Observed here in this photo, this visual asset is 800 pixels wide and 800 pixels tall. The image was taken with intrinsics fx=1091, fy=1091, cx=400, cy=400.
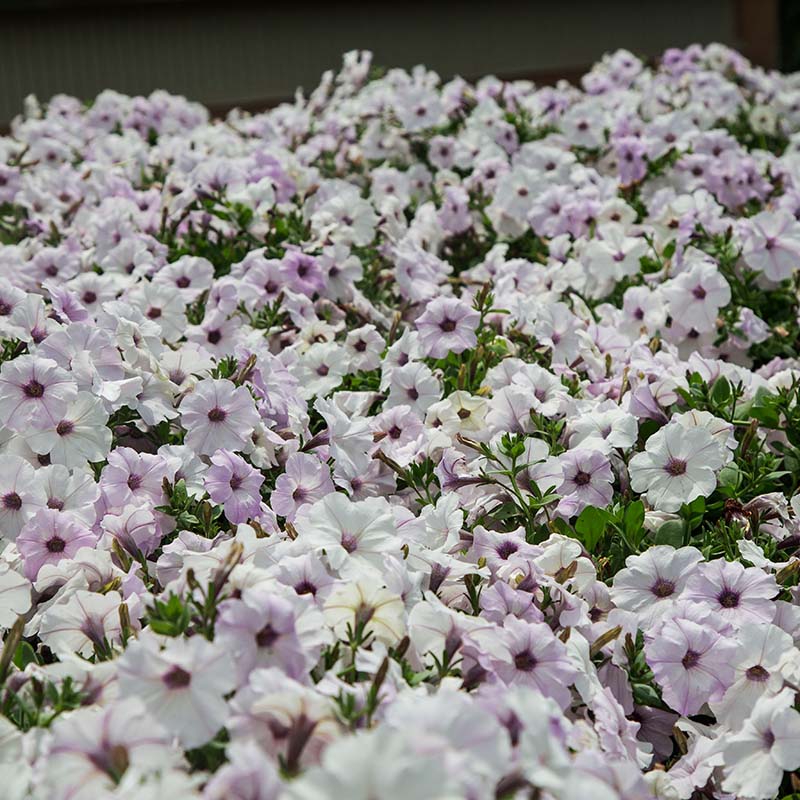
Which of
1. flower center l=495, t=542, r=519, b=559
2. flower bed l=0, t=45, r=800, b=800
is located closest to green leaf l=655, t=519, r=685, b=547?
flower bed l=0, t=45, r=800, b=800

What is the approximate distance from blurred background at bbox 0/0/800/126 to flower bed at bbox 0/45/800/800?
499cm

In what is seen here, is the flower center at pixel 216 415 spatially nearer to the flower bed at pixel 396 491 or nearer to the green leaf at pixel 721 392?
the flower bed at pixel 396 491

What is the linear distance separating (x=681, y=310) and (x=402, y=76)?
3.52 m

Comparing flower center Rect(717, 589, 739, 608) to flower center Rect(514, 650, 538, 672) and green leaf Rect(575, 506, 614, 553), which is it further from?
flower center Rect(514, 650, 538, 672)

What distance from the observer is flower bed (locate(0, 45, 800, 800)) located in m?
1.28

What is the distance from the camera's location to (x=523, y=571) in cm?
190

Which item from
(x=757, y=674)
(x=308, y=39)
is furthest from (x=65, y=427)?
(x=308, y=39)

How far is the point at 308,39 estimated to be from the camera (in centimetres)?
1031

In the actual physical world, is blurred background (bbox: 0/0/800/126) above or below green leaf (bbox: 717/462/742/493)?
above

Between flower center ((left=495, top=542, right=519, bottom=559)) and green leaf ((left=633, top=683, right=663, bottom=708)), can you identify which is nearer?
green leaf ((left=633, top=683, right=663, bottom=708))

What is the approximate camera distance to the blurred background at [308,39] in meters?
8.75

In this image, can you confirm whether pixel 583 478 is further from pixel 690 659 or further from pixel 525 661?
pixel 525 661

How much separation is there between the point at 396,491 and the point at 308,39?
8731mm

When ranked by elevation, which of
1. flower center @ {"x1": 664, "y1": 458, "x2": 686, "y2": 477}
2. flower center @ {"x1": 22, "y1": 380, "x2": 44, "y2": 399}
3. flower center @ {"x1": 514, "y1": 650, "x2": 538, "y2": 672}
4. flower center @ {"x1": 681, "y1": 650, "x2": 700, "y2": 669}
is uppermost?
flower center @ {"x1": 22, "y1": 380, "x2": 44, "y2": 399}
